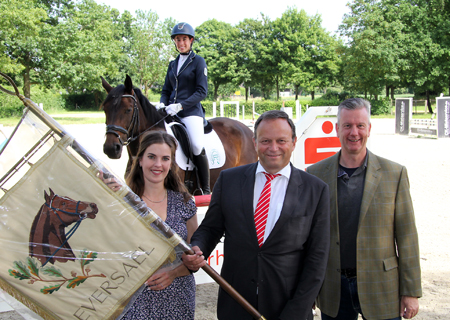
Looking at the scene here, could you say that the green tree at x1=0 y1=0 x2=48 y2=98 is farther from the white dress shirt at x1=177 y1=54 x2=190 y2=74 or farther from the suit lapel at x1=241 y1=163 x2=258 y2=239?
the suit lapel at x1=241 y1=163 x2=258 y2=239

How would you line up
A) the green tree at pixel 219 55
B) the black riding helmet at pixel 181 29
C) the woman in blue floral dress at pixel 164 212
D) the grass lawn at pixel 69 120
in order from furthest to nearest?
the green tree at pixel 219 55, the grass lawn at pixel 69 120, the black riding helmet at pixel 181 29, the woman in blue floral dress at pixel 164 212

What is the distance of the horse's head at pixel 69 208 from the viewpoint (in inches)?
60.8

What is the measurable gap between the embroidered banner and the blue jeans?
1.17m

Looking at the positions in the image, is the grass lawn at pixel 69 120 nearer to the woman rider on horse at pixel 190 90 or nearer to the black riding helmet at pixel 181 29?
the woman rider on horse at pixel 190 90

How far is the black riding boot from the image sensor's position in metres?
4.99

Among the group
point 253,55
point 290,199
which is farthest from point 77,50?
point 290,199

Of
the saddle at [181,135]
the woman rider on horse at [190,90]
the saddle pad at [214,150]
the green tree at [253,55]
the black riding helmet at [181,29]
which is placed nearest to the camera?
the black riding helmet at [181,29]

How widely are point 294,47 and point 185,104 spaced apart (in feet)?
154

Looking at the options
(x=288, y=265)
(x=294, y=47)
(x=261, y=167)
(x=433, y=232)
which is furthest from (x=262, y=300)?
(x=294, y=47)

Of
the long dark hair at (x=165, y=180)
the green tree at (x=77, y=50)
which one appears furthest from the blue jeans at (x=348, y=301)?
the green tree at (x=77, y=50)

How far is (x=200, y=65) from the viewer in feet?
15.8

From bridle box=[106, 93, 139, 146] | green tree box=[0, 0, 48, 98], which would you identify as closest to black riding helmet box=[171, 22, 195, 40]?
bridle box=[106, 93, 139, 146]

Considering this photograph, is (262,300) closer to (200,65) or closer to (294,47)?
(200,65)

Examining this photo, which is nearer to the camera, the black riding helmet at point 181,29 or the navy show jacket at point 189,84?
the black riding helmet at point 181,29
